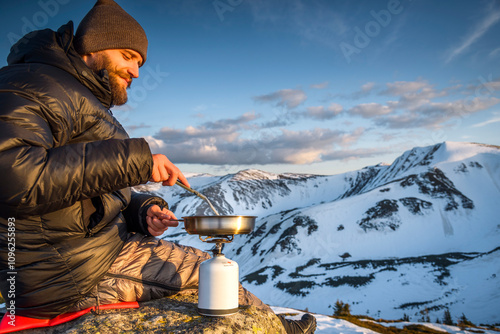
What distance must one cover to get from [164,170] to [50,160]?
32.7 inches

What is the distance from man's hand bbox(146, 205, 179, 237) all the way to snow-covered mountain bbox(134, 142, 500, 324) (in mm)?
41150

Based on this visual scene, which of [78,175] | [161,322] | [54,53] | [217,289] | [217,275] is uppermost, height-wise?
[54,53]

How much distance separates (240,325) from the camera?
3041mm

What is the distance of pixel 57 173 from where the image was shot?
88.0 inches

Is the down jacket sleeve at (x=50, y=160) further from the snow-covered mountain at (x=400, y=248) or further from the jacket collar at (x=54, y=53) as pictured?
the snow-covered mountain at (x=400, y=248)

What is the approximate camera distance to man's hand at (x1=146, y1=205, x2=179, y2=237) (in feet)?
12.4

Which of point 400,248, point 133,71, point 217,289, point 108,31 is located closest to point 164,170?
point 217,289

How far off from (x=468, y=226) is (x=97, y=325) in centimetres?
8591

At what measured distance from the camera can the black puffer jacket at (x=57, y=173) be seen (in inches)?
86.2

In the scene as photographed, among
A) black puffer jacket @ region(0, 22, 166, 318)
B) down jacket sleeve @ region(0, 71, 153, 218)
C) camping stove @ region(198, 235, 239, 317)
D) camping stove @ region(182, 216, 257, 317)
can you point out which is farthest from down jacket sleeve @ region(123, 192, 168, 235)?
down jacket sleeve @ region(0, 71, 153, 218)

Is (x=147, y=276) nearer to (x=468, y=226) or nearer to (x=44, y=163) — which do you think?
(x=44, y=163)

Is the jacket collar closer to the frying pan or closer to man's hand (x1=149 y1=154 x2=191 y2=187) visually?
man's hand (x1=149 y1=154 x2=191 y2=187)

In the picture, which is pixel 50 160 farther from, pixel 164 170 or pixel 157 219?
pixel 157 219

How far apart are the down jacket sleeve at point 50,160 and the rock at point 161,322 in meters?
1.25
